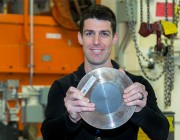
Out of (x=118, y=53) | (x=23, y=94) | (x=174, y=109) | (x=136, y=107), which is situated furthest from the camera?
(x=23, y=94)

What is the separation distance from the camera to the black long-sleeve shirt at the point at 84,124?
4.37 feet

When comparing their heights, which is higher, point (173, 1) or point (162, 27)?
point (173, 1)

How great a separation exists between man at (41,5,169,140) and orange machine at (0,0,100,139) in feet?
4.99

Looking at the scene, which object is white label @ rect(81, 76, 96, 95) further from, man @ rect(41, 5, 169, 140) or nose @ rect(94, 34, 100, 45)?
nose @ rect(94, 34, 100, 45)

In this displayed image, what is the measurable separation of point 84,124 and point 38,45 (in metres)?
1.68

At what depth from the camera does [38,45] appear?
9.96 feet

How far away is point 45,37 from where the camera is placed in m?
3.07

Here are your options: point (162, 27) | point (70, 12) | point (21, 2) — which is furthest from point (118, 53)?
point (21, 2)

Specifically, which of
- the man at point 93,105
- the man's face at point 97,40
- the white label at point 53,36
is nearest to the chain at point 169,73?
the man at point 93,105

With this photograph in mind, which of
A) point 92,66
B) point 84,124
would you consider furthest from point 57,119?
point 92,66

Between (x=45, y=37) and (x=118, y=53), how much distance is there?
735 mm

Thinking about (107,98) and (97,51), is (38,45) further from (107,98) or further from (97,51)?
(107,98)

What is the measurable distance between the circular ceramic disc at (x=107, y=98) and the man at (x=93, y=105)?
0.03m

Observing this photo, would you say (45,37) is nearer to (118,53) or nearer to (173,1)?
(118,53)
